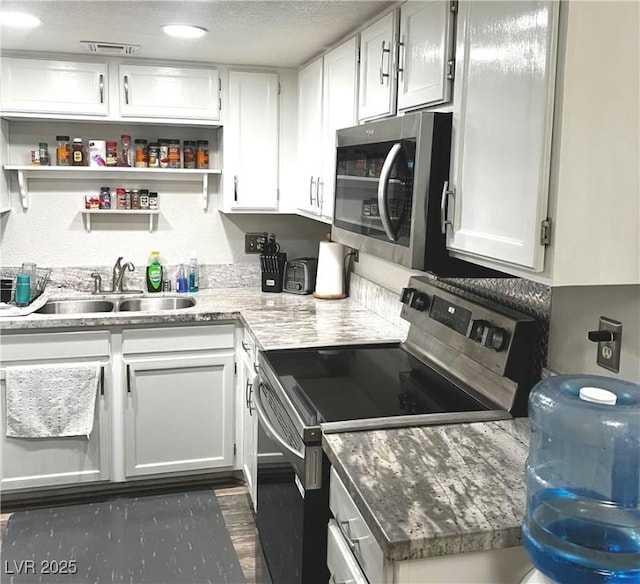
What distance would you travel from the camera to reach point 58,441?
3105 mm

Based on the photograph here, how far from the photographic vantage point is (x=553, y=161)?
134cm

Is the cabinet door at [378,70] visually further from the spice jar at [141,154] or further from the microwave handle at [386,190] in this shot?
the spice jar at [141,154]

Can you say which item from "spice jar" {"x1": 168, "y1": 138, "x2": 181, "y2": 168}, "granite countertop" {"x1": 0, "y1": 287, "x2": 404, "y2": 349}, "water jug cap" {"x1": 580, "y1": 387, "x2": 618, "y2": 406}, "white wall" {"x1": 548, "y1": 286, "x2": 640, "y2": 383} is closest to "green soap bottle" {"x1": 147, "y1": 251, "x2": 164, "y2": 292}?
"granite countertop" {"x1": 0, "y1": 287, "x2": 404, "y2": 349}

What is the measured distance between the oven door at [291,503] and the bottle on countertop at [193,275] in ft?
4.64

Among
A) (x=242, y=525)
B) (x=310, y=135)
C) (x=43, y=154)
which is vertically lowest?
(x=242, y=525)

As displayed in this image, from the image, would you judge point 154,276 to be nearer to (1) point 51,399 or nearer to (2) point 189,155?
(2) point 189,155

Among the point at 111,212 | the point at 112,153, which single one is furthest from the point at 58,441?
the point at 112,153

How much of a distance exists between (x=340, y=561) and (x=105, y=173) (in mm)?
2693

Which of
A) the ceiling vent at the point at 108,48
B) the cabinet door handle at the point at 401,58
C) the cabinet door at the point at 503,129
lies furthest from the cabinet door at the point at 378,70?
the ceiling vent at the point at 108,48

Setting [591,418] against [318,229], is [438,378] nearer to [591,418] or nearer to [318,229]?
[591,418]

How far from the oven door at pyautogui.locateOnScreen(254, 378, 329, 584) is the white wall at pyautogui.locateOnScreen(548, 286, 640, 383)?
2.20 ft

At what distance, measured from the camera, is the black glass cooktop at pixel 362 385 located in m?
1.89

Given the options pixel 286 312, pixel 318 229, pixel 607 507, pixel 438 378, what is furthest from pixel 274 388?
pixel 318 229

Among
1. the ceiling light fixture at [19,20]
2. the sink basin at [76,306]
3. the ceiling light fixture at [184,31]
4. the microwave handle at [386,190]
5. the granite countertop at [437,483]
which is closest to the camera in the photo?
the granite countertop at [437,483]
